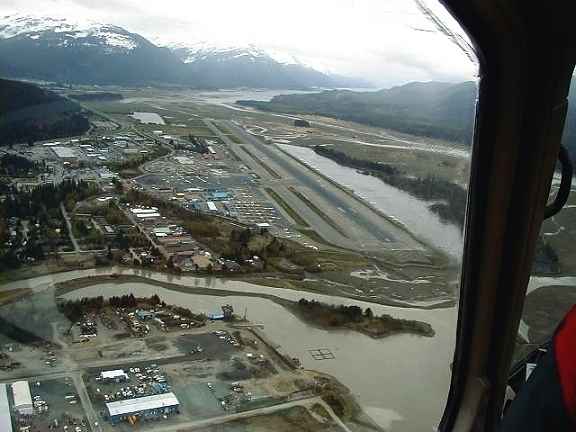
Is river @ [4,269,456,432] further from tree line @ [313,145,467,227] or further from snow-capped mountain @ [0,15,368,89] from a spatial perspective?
snow-capped mountain @ [0,15,368,89]

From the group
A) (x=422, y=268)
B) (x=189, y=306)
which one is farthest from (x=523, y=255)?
(x=189, y=306)

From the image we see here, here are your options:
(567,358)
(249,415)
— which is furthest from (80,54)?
(567,358)

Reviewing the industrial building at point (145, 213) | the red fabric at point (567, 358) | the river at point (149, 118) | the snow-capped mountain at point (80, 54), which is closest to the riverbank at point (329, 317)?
the industrial building at point (145, 213)

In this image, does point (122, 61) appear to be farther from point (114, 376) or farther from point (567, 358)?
point (567, 358)

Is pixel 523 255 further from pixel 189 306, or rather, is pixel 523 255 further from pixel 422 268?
pixel 189 306

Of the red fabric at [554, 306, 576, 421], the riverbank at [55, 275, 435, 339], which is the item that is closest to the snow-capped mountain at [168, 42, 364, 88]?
the riverbank at [55, 275, 435, 339]

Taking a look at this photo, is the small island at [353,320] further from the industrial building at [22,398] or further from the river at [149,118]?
the river at [149,118]

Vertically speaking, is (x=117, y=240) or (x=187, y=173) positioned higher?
(x=187, y=173)
